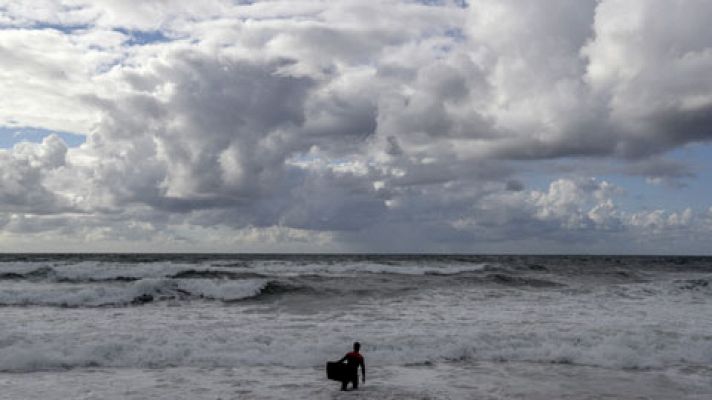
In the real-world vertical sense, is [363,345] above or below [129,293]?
below

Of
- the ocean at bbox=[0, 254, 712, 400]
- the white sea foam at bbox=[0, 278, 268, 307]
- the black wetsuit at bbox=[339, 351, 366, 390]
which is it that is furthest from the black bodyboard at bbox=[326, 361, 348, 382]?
the white sea foam at bbox=[0, 278, 268, 307]

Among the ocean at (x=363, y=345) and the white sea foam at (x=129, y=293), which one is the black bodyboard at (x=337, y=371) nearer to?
the ocean at (x=363, y=345)

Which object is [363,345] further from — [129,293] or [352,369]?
[129,293]

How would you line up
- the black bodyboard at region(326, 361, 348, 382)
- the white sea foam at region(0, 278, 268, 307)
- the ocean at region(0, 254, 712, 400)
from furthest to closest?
the white sea foam at region(0, 278, 268, 307)
the ocean at region(0, 254, 712, 400)
the black bodyboard at region(326, 361, 348, 382)

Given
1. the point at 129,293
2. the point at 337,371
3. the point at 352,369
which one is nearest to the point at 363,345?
the point at 352,369

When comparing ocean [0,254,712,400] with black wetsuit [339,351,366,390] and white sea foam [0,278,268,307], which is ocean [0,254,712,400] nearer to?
white sea foam [0,278,268,307]

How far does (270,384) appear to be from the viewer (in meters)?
14.1

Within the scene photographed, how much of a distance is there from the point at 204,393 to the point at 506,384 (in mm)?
7512

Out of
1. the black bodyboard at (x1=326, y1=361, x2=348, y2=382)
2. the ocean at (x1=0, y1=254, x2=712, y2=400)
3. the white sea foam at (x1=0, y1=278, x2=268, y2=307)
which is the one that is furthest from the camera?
the white sea foam at (x1=0, y1=278, x2=268, y2=307)

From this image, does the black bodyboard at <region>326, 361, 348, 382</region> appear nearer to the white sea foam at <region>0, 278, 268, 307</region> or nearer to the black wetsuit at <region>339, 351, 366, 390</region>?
the black wetsuit at <region>339, 351, 366, 390</region>

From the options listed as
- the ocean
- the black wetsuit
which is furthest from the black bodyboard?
the ocean

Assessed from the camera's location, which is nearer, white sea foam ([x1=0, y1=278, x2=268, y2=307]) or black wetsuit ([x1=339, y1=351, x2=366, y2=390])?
black wetsuit ([x1=339, y1=351, x2=366, y2=390])

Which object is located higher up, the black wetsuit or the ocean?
the black wetsuit

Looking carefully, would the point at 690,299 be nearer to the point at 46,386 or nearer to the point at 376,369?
the point at 376,369
